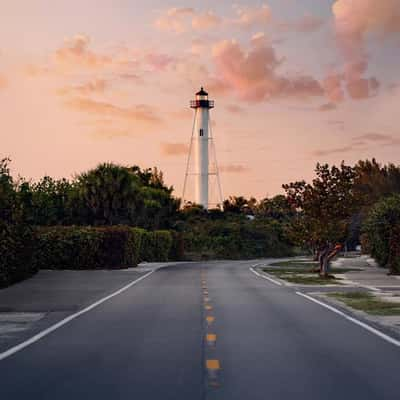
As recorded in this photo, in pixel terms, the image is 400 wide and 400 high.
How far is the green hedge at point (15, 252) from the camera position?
29484mm

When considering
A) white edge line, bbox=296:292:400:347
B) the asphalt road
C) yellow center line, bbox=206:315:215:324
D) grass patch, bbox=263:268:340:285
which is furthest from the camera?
grass patch, bbox=263:268:340:285

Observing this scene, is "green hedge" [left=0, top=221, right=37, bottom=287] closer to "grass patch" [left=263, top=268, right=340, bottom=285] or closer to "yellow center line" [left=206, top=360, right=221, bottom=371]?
"grass patch" [left=263, top=268, right=340, bottom=285]

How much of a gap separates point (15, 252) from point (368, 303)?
15.0 metres

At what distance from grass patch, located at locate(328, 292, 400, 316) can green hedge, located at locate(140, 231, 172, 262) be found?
37.3 metres

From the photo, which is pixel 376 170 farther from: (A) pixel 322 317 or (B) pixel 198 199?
(A) pixel 322 317

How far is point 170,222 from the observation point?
86688 mm

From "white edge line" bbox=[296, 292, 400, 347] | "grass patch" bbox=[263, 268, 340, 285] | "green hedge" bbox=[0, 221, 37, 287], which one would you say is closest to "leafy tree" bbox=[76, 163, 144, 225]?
"grass patch" bbox=[263, 268, 340, 285]

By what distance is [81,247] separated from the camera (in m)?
47.2

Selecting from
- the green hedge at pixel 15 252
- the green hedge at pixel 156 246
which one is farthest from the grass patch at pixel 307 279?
the green hedge at pixel 156 246

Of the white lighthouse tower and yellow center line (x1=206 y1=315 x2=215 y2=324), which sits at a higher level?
the white lighthouse tower

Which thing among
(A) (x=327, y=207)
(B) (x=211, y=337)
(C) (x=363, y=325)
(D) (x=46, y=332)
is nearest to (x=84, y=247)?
(A) (x=327, y=207)

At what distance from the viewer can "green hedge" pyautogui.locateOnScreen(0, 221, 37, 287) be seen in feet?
96.7

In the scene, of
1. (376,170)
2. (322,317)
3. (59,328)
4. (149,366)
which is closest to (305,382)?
(149,366)

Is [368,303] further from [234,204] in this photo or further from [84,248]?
[234,204]
